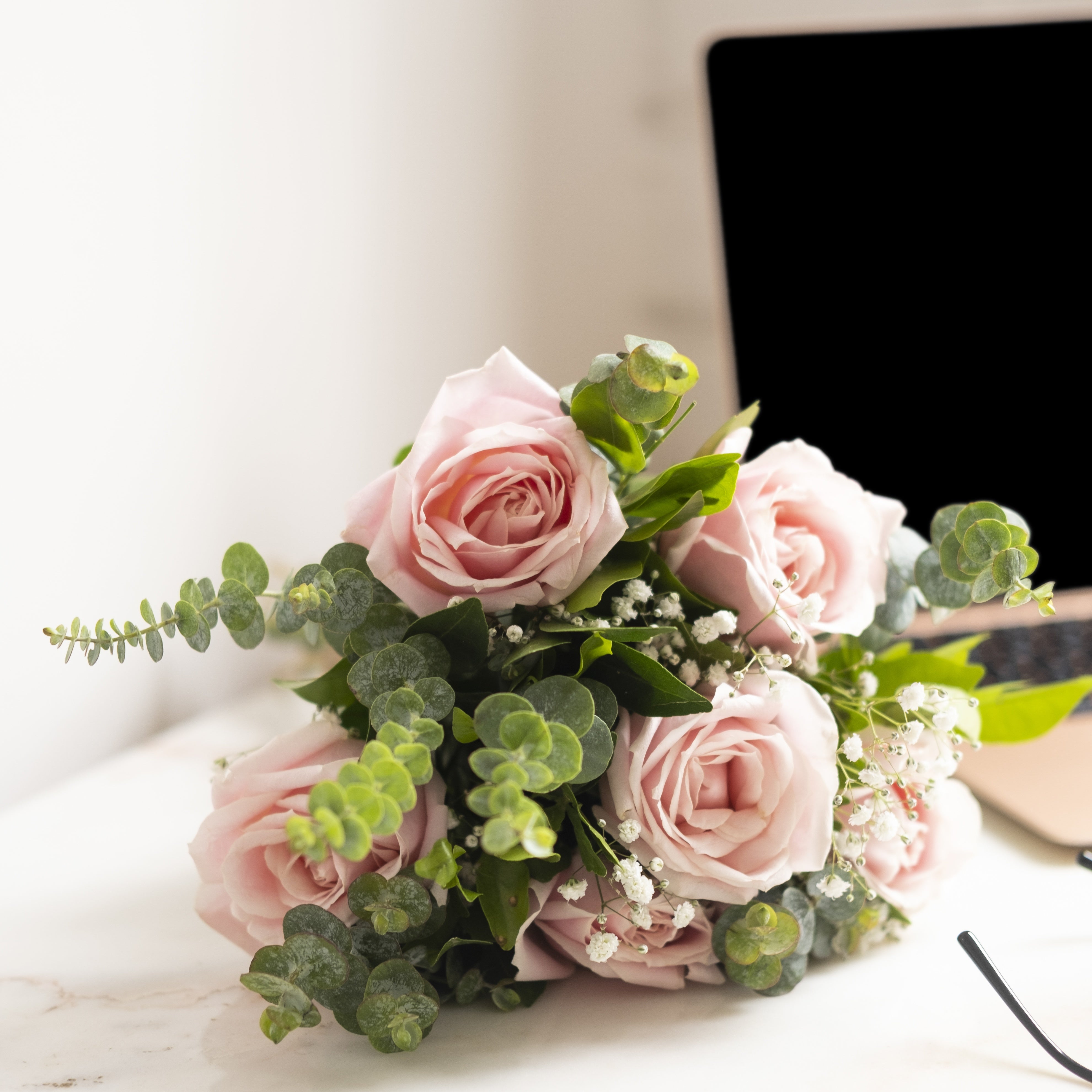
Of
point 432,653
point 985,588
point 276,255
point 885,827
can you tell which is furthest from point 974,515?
point 276,255

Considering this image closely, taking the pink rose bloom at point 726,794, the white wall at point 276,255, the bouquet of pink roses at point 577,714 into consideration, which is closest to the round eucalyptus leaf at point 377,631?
the bouquet of pink roses at point 577,714

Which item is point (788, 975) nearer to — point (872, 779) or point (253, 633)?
point (872, 779)

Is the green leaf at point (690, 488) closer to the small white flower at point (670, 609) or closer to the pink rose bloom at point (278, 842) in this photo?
the small white flower at point (670, 609)

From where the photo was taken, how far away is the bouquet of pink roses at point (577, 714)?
36 centimetres

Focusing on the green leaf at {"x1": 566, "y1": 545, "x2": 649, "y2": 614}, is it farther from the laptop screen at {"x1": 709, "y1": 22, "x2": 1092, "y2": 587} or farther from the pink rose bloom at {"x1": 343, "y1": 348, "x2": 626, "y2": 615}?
the laptop screen at {"x1": 709, "y1": 22, "x2": 1092, "y2": 587}

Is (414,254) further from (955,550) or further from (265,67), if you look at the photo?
(955,550)

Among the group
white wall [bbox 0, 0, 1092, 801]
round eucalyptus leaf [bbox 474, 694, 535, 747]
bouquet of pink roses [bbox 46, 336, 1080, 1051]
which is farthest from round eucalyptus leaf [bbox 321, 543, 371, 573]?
white wall [bbox 0, 0, 1092, 801]

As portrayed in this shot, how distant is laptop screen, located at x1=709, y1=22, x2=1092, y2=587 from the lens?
2.56 ft

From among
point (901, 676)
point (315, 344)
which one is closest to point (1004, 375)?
point (901, 676)

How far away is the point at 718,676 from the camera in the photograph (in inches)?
15.8

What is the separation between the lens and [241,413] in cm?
82

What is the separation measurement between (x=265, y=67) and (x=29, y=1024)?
725 millimetres

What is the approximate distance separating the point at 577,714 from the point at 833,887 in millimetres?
138

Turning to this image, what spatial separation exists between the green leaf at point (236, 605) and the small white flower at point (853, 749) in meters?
0.24
